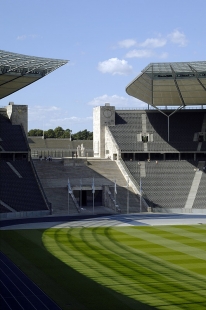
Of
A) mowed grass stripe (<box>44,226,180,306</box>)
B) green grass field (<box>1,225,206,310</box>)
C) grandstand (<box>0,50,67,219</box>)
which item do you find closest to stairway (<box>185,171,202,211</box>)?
green grass field (<box>1,225,206,310</box>)

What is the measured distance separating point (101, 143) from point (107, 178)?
35.8ft

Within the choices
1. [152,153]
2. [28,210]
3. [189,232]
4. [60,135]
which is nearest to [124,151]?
[152,153]

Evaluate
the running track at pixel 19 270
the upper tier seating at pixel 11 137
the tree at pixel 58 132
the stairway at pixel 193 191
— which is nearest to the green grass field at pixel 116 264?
the running track at pixel 19 270

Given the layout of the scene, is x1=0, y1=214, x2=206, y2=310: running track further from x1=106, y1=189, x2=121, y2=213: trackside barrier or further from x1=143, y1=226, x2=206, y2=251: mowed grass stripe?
x1=143, y1=226, x2=206, y2=251: mowed grass stripe

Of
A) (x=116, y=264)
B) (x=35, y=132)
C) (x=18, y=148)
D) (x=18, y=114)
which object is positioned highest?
(x=35, y=132)

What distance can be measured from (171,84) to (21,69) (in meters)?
20.4

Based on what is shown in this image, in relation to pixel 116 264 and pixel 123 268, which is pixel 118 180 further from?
pixel 123 268

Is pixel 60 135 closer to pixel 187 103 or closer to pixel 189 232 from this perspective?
pixel 187 103

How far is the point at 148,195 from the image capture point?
70562 millimetres

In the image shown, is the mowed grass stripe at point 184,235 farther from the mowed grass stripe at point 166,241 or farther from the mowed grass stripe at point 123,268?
the mowed grass stripe at point 123,268

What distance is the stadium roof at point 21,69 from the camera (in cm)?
5438

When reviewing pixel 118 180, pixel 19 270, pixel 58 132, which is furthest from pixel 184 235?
pixel 58 132

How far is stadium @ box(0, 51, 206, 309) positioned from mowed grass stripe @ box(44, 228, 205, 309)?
0.06 metres

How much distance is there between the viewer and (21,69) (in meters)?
59.1
